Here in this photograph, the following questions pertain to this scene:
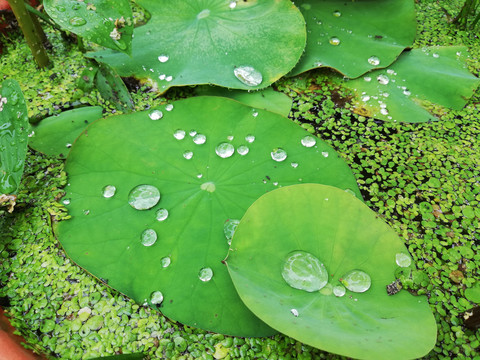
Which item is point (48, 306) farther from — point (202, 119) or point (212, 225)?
point (202, 119)

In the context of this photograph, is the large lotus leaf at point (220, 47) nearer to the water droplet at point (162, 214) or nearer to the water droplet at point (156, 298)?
the water droplet at point (162, 214)

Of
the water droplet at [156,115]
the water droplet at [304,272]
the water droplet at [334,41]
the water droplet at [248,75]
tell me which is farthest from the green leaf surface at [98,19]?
the water droplet at [334,41]

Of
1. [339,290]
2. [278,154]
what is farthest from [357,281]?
[278,154]

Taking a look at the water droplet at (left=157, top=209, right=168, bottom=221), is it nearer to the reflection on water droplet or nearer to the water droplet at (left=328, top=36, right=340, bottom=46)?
the reflection on water droplet

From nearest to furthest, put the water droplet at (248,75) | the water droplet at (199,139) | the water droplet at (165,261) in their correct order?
the water droplet at (165,261) → the water droplet at (199,139) → the water droplet at (248,75)

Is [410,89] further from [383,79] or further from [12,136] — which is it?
[12,136]

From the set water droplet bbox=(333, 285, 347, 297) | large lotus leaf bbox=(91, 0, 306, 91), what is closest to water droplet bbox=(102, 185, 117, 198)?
large lotus leaf bbox=(91, 0, 306, 91)

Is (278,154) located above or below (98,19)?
below
